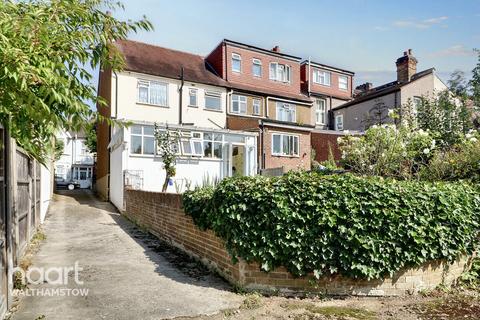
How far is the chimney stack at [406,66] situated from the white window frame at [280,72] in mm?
9547

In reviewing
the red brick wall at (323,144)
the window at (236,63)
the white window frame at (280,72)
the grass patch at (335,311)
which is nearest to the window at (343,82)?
the white window frame at (280,72)

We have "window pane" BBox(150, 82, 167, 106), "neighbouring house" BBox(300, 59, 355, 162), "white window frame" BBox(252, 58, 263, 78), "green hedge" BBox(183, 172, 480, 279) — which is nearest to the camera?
"green hedge" BBox(183, 172, 480, 279)

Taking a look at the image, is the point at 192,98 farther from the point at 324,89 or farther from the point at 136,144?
the point at 324,89

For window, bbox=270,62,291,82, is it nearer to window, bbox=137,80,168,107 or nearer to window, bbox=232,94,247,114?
window, bbox=232,94,247,114

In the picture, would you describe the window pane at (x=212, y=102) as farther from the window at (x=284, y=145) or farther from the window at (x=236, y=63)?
the window at (x=284, y=145)

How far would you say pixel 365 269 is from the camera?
5.51 meters

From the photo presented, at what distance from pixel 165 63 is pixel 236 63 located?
5.12 m

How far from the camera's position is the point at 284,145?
2294cm

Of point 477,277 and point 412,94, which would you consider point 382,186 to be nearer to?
point 477,277

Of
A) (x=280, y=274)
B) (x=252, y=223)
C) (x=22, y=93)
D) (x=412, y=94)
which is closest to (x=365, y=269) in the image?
(x=280, y=274)

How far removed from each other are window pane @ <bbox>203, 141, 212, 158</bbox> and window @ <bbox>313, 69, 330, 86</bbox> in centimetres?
1704

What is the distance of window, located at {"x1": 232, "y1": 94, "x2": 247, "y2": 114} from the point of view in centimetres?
2527

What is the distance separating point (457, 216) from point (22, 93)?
6.42 m

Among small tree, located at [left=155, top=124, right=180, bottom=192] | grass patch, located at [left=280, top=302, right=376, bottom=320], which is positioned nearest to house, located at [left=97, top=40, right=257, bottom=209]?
small tree, located at [left=155, top=124, right=180, bottom=192]
